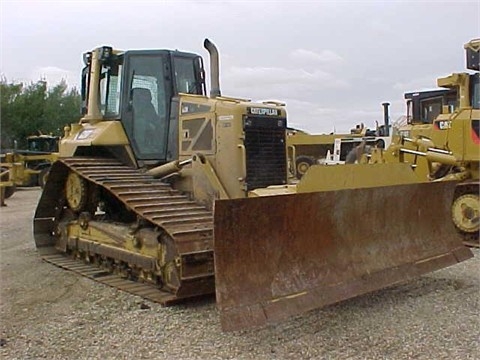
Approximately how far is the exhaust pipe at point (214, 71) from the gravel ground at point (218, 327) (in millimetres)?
2401

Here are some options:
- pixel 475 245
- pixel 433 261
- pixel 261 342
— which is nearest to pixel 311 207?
pixel 261 342

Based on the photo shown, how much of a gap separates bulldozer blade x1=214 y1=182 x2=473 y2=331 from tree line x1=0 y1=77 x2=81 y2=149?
27.9 m

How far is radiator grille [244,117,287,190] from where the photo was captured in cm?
596

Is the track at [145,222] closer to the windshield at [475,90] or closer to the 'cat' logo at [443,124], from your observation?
the 'cat' logo at [443,124]

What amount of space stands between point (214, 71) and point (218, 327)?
3.13m

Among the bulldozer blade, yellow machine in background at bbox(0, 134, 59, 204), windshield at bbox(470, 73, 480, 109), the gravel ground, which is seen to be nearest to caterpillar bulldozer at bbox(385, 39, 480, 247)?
windshield at bbox(470, 73, 480, 109)

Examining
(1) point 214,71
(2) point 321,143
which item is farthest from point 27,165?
(1) point 214,71

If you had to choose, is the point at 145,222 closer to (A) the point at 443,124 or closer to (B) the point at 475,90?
(A) the point at 443,124

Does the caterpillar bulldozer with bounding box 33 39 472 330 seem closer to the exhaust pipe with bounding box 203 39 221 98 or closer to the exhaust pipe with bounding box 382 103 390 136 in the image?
the exhaust pipe with bounding box 203 39 221 98

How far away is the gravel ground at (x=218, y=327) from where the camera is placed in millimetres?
3971

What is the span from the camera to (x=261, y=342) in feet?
13.5

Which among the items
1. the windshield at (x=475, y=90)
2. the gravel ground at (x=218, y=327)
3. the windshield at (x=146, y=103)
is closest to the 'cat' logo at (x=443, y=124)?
the windshield at (x=475, y=90)

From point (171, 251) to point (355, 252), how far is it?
5.15ft

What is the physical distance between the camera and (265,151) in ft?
20.1
